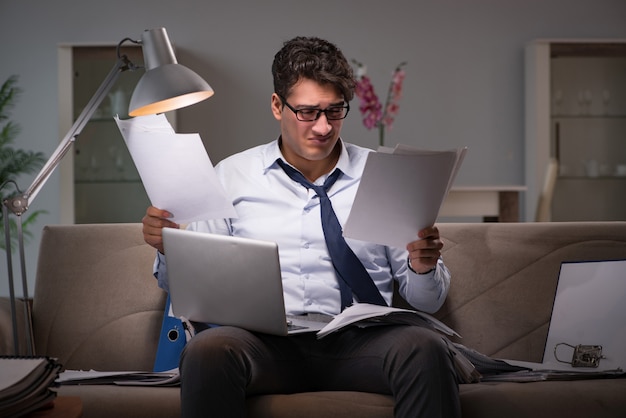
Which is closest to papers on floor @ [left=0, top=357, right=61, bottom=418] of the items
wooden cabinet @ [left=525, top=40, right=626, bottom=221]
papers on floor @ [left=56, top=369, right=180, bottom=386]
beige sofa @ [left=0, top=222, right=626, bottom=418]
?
papers on floor @ [left=56, top=369, right=180, bottom=386]

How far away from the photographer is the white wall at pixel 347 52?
6301mm

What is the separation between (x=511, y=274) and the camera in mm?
2346

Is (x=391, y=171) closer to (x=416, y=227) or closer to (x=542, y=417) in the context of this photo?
(x=416, y=227)

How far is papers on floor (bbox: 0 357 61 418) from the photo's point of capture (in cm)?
134

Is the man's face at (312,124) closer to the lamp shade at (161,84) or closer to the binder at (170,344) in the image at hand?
the lamp shade at (161,84)

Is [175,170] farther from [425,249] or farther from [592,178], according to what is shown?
[592,178]

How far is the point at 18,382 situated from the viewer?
4.49ft

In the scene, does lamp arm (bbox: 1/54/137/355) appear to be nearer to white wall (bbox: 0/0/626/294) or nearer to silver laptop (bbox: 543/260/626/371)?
silver laptop (bbox: 543/260/626/371)

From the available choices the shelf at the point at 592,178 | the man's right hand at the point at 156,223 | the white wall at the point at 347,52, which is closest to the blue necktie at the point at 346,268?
the man's right hand at the point at 156,223

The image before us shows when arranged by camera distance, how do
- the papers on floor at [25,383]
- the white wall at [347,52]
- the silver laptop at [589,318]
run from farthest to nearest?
1. the white wall at [347,52]
2. the silver laptop at [589,318]
3. the papers on floor at [25,383]

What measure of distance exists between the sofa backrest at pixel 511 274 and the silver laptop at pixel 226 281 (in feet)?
1.92

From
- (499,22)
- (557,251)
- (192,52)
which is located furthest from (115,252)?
(499,22)

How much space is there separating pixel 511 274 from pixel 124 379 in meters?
1.08

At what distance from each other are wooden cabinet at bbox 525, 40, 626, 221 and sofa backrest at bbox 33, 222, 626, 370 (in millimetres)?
3809
